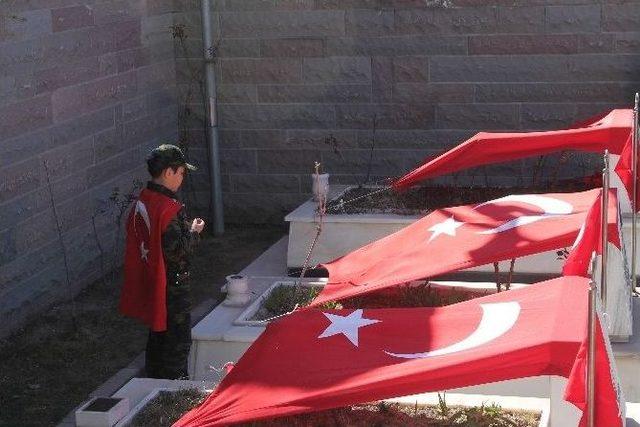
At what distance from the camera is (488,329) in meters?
4.84

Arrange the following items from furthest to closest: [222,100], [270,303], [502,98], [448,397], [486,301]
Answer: [222,100], [502,98], [270,303], [448,397], [486,301]

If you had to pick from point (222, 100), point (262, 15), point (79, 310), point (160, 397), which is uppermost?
point (262, 15)

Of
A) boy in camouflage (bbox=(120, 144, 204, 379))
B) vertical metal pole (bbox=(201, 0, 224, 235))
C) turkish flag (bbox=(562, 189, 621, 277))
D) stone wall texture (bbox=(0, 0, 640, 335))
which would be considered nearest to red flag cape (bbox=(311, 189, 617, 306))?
turkish flag (bbox=(562, 189, 621, 277))

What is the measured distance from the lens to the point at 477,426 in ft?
18.2

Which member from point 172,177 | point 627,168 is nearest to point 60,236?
point 172,177

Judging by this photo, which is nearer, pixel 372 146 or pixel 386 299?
pixel 386 299

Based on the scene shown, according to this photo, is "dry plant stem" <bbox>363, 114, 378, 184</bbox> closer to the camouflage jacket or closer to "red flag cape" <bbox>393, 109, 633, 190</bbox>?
"red flag cape" <bbox>393, 109, 633, 190</bbox>

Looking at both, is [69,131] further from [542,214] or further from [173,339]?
[542,214]

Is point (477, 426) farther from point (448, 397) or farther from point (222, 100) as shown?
point (222, 100)

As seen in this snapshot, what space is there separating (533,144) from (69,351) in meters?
3.95

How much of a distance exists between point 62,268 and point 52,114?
135cm

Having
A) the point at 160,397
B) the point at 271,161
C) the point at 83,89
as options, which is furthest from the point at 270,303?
the point at 271,161

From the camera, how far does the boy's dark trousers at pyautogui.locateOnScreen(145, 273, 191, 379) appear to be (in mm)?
7262

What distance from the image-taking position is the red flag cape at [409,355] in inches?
171
